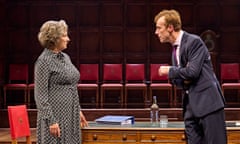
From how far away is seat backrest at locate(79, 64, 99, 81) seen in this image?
9.03 metres

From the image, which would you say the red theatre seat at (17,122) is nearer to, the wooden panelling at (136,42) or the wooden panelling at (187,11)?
the wooden panelling at (136,42)

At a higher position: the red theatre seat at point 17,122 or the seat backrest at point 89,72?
the seat backrest at point 89,72

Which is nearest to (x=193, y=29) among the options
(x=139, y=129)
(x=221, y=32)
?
(x=221, y=32)

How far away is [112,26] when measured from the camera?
31.6 ft

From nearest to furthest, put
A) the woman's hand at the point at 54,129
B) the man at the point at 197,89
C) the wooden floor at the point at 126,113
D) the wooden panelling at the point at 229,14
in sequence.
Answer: the man at the point at 197,89 → the woman's hand at the point at 54,129 → the wooden floor at the point at 126,113 → the wooden panelling at the point at 229,14

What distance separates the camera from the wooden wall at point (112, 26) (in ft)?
31.0

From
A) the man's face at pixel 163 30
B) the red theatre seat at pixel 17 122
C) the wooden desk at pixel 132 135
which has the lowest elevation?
the wooden desk at pixel 132 135

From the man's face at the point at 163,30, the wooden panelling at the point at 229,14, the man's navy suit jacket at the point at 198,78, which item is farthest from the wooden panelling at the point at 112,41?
the man's navy suit jacket at the point at 198,78

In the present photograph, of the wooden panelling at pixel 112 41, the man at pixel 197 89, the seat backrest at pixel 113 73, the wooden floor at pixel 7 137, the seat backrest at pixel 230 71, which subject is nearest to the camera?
the man at pixel 197 89

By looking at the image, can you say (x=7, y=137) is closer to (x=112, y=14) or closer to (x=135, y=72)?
(x=135, y=72)

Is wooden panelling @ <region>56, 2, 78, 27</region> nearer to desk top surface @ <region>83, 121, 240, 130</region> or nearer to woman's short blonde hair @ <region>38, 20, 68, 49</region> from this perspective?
desk top surface @ <region>83, 121, 240, 130</region>

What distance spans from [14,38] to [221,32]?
425 centimetres

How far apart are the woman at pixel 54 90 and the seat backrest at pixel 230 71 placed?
18.8 feet

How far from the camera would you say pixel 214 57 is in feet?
29.2
